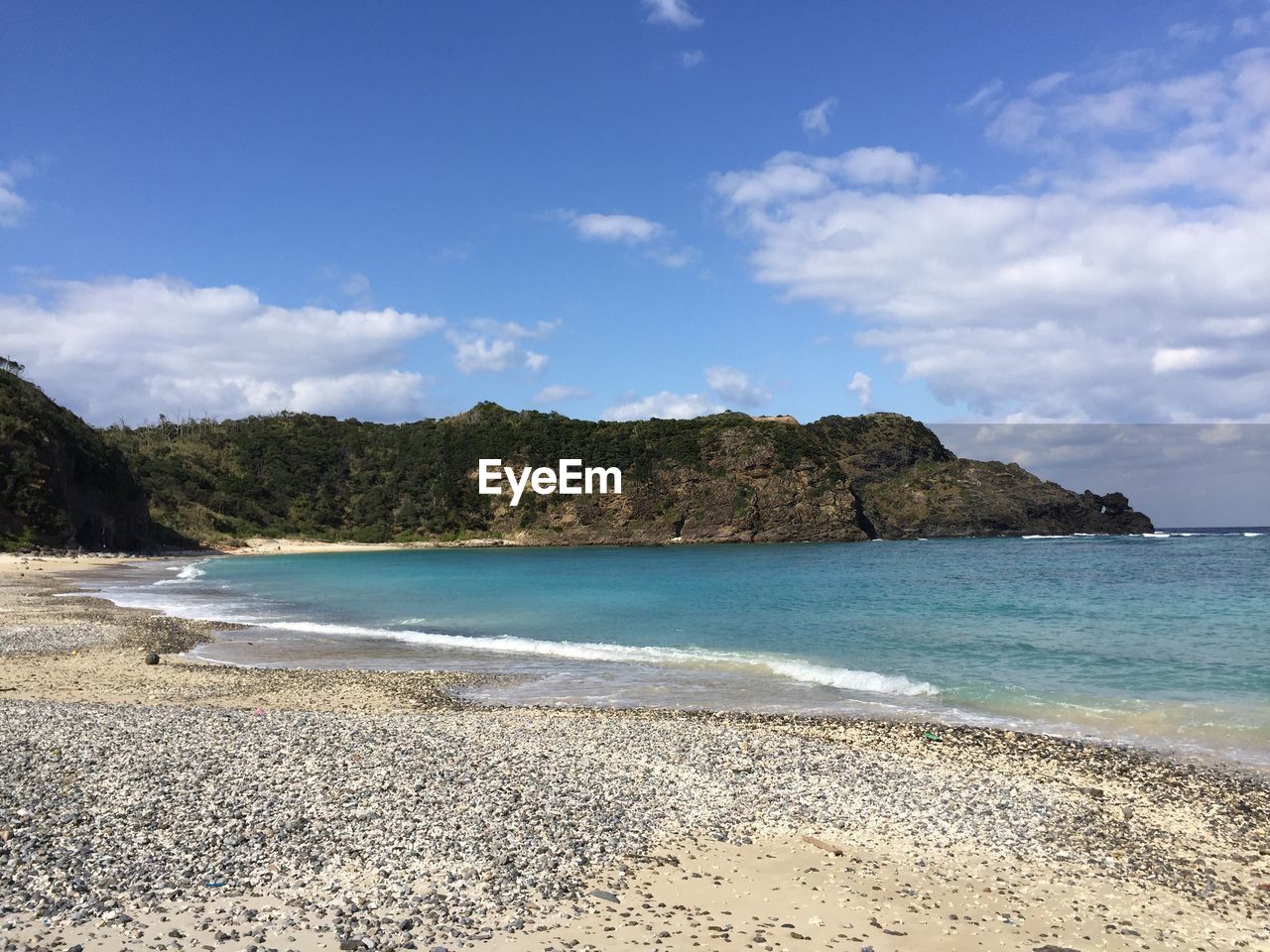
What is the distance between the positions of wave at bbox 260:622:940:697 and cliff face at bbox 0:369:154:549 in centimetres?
5731

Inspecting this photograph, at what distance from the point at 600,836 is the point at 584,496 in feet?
389

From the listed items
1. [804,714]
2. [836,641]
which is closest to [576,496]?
[836,641]

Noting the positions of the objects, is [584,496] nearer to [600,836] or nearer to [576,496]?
[576,496]

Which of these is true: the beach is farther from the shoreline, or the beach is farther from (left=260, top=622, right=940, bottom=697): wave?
(left=260, top=622, right=940, bottom=697): wave

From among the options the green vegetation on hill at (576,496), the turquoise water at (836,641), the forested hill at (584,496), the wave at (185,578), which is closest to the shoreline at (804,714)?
the turquoise water at (836,641)

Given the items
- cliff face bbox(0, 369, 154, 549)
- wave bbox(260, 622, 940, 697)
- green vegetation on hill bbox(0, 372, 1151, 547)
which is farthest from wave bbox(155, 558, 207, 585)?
green vegetation on hill bbox(0, 372, 1151, 547)

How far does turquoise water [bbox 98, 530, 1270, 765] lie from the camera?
1530 cm

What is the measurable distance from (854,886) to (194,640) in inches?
838

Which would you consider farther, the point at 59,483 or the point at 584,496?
the point at 584,496

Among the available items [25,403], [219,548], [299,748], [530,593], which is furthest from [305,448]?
[299,748]

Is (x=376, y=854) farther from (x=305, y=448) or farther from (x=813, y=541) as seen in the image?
(x=305, y=448)

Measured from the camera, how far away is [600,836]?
7.71 meters

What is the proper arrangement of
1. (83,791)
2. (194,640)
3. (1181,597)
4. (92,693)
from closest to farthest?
(83,791), (92,693), (194,640), (1181,597)

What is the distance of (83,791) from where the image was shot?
8.25 metres
